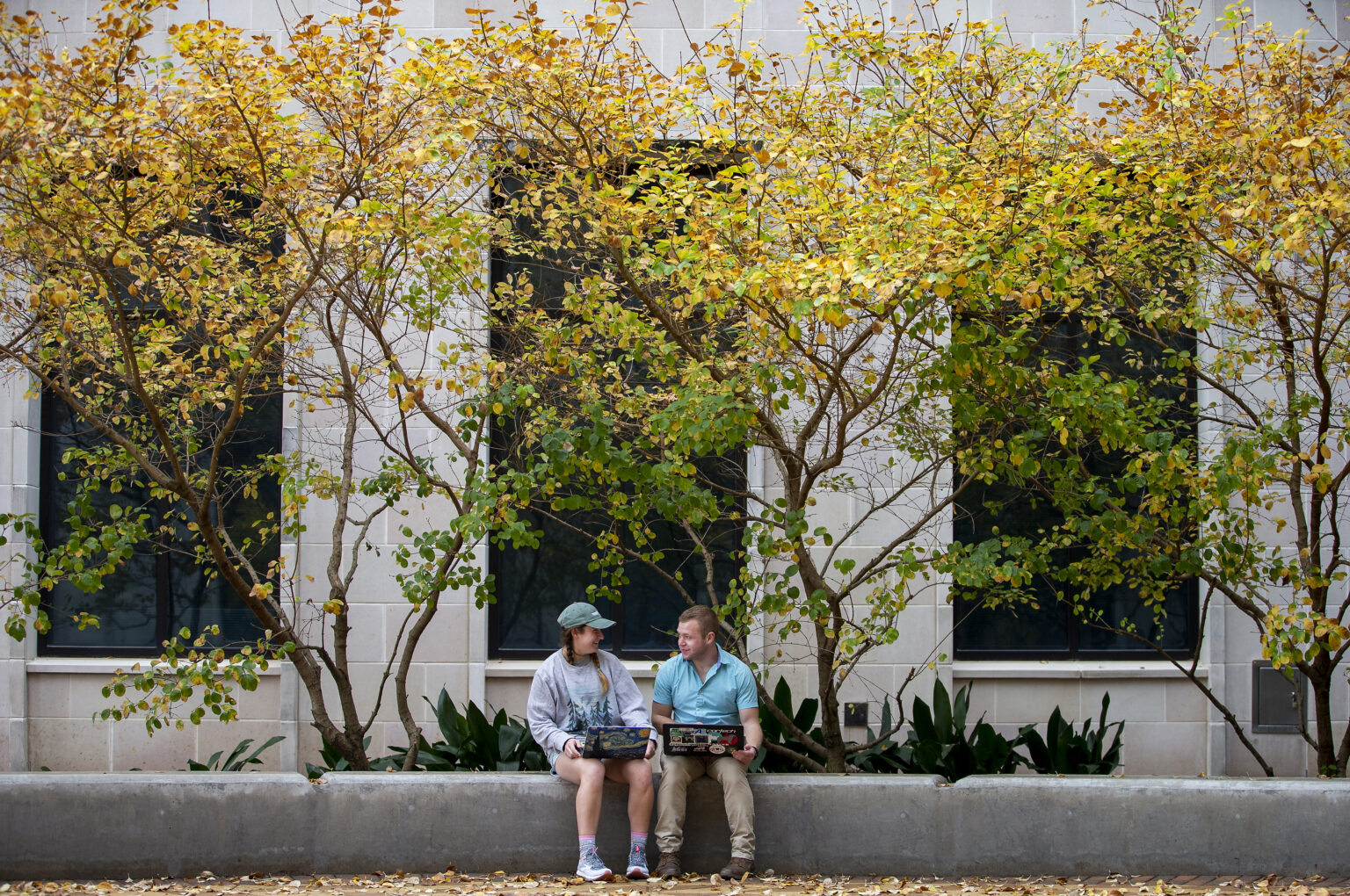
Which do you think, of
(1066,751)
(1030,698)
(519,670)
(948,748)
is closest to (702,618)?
(948,748)

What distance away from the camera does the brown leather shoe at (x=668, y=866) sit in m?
5.62

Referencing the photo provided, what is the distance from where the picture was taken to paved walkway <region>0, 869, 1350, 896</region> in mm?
5438

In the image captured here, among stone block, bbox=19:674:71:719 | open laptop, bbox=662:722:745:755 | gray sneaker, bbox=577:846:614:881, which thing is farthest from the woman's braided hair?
stone block, bbox=19:674:71:719

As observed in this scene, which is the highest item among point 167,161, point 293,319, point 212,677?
point 167,161

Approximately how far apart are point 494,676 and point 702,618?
10.2ft

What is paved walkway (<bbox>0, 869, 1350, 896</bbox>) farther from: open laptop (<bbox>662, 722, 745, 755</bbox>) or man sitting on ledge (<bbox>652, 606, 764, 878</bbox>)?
open laptop (<bbox>662, 722, 745, 755</bbox>)

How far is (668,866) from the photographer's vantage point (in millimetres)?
5641

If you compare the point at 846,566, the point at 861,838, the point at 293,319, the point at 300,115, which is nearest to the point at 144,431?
the point at 293,319

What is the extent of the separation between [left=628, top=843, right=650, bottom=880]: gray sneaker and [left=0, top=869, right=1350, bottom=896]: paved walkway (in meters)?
0.03

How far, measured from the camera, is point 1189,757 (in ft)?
28.7

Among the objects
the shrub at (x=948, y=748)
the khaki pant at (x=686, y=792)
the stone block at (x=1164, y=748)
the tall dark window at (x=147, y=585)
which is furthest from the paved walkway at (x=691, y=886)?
the tall dark window at (x=147, y=585)

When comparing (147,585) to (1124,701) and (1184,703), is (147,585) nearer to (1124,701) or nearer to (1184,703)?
(1124,701)

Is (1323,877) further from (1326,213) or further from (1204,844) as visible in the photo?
(1326,213)

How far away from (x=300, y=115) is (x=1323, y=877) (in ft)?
22.0
